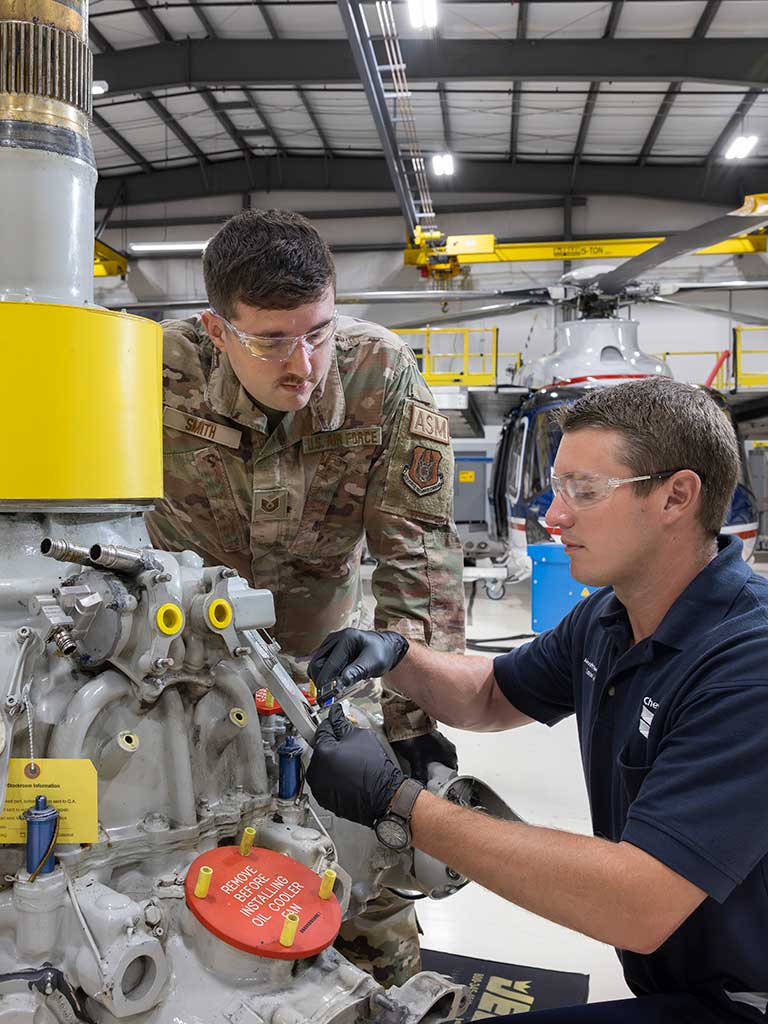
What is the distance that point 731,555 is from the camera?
162 cm

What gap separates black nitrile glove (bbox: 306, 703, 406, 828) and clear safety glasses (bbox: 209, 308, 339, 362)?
818mm

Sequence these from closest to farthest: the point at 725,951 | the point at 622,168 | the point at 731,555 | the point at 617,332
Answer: the point at 725,951 < the point at 731,555 < the point at 617,332 < the point at 622,168

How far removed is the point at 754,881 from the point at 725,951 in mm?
145

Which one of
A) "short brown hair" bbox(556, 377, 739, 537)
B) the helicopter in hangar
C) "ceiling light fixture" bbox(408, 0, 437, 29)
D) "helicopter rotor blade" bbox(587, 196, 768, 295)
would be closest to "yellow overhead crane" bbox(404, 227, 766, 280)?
the helicopter in hangar

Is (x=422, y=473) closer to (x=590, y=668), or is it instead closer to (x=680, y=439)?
(x=590, y=668)

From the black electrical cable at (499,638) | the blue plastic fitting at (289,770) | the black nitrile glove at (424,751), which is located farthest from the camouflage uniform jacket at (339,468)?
the black electrical cable at (499,638)

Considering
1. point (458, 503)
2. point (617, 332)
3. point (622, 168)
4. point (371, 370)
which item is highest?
point (622, 168)

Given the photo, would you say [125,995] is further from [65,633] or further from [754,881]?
[754,881]

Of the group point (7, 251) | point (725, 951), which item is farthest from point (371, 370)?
Result: point (725, 951)

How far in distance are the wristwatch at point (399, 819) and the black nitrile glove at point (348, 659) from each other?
0.28 metres

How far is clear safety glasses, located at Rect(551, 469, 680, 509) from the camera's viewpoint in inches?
63.8

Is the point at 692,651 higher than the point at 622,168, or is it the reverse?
the point at 622,168

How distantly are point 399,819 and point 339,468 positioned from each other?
1.04m

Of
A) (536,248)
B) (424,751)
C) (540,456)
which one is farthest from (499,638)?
(536,248)
